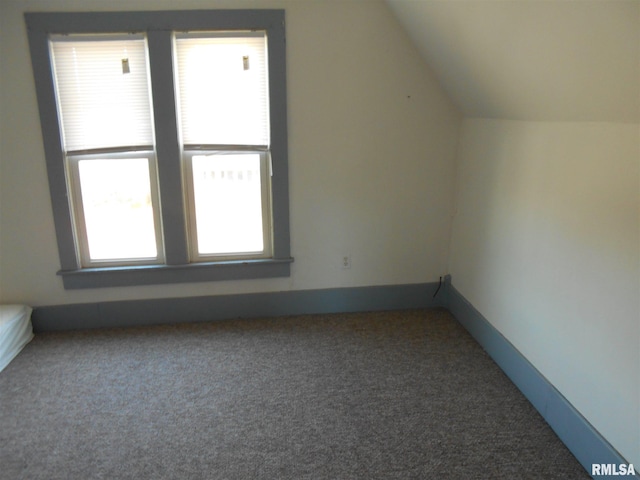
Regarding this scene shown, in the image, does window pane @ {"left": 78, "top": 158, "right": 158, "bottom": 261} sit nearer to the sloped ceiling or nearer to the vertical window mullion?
the vertical window mullion

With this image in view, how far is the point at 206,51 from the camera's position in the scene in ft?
9.20

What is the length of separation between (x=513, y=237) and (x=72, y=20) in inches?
114

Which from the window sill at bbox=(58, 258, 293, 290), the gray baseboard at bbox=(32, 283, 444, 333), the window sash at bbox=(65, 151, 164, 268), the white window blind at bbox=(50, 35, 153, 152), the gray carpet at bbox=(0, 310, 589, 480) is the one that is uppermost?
the white window blind at bbox=(50, 35, 153, 152)

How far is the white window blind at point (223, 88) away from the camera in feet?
9.19

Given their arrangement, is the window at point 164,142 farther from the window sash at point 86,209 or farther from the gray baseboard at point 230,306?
the gray baseboard at point 230,306

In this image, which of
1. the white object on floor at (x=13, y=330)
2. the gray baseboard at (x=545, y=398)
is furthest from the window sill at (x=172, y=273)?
the gray baseboard at (x=545, y=398)

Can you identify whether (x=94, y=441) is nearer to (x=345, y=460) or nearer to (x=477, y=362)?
(x=345, y=460)

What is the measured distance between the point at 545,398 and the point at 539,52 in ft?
5.26

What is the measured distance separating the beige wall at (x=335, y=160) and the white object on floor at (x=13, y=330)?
14 centimetres

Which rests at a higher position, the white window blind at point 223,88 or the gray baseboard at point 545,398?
the white window blind at point 223,88

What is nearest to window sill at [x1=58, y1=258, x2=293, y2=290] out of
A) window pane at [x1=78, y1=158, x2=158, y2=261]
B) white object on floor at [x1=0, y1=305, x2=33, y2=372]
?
window pane at [x1=78, y1=158, x2=158, y2=261]

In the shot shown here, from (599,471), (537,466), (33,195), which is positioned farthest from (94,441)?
(599,471)

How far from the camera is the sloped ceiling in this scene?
1372mm

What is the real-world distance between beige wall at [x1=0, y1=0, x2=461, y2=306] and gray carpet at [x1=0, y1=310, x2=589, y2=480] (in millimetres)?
458
